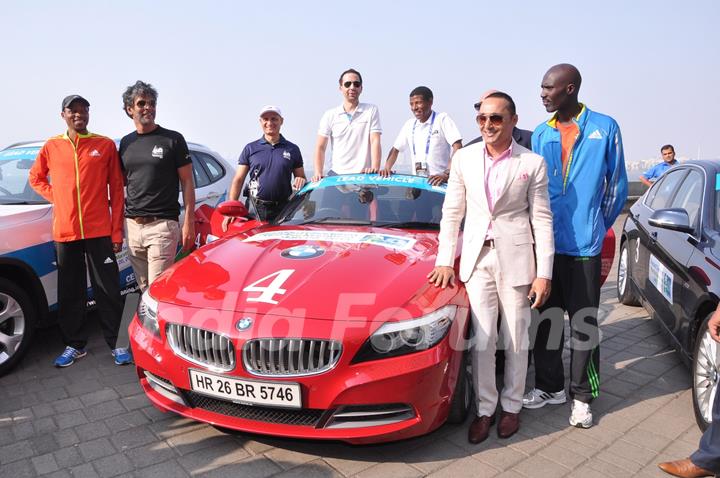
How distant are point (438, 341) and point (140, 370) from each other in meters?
1.66

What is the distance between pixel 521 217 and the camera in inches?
118

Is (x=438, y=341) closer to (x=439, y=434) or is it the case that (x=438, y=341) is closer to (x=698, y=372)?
(x=439, y=434)

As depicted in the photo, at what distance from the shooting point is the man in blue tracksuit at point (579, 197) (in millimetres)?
3121

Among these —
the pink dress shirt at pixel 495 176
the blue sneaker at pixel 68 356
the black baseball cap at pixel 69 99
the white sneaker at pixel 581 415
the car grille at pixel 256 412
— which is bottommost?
the blue sneaker at pixel 68 356

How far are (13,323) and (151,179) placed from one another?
1.40 meters

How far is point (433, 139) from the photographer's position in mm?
5723

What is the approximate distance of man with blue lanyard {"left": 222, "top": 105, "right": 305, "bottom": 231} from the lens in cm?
515

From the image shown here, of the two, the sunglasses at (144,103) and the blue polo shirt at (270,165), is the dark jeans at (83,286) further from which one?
the blue polo shirt at (270,165)

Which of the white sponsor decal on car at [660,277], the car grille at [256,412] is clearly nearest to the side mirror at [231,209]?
the car grille at [256,412]

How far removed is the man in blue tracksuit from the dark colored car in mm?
579

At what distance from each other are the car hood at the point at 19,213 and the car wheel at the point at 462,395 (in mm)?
3224

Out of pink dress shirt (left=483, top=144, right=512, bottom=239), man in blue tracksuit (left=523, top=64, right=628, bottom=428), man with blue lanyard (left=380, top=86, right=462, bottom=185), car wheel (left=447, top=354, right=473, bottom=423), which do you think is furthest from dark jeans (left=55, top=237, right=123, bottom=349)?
man in blue tracksuit (left=523, top=64, right=628, bottom=428)

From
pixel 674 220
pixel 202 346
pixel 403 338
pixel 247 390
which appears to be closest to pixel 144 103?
pixel 202 346

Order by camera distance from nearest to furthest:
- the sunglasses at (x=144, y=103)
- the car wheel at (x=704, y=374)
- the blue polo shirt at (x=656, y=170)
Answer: the car wheel at (x=704, y=374) < the sunglasses at (x=144, y=103) < the blue polo shirt at (x=656, y=170)
